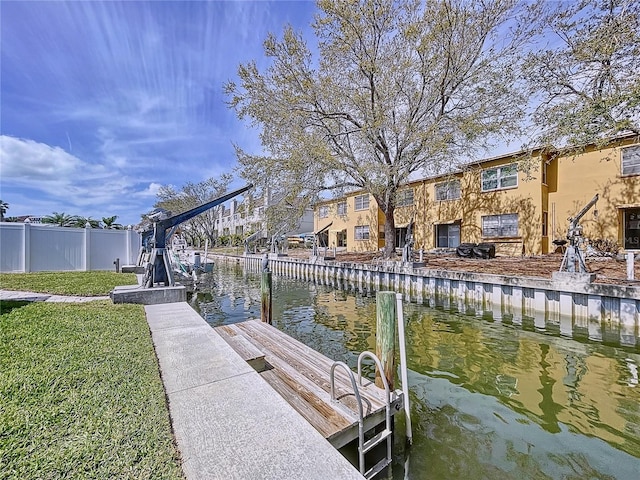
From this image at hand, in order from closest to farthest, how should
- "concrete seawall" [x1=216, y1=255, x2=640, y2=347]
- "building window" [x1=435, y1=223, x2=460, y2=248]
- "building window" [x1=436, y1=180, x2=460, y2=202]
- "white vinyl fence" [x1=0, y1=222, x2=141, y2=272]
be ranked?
A: 1. "concrete seawall" [x1=216, y1=255, x2=640, y2=347]
2. "white vinyl fence" [x1=0, y1=222, x2=141, y2=272]
3. "building window" [x1=436, y1=180, x2=460, y2=202]
4. "building window" [x1=435, y1=223, x2=460, y2=248]

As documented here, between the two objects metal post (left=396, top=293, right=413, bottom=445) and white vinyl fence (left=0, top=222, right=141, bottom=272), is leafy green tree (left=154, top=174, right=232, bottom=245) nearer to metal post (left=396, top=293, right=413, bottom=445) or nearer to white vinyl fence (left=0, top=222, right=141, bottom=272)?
white vinyl fence (left=0, top=222, right=141, bottom=272)

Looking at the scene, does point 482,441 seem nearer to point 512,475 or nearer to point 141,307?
point 512,475

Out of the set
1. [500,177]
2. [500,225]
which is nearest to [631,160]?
[500,177]

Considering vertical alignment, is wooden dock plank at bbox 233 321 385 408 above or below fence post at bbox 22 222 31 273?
below

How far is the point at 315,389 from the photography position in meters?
3.63

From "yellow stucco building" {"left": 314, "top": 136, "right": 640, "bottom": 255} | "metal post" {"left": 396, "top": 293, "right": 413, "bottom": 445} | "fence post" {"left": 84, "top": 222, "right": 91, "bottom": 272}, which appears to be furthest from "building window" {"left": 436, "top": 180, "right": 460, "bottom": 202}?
"fence post" {"left": 84, "top": 222, "right": 91, "bottom": 272}

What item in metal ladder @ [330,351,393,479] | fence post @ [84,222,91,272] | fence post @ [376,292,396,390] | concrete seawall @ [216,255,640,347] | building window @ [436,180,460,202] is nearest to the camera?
metal ladder @ [330,351,393,479]

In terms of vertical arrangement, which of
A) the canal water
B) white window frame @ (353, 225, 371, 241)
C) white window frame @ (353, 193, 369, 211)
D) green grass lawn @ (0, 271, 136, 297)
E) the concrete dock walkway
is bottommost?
the canal water

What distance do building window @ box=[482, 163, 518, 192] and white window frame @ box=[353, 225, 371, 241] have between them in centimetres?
1019

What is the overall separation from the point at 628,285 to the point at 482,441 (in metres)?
7.19

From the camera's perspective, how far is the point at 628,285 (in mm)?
7602

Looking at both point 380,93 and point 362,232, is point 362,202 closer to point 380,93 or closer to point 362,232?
point 362,232

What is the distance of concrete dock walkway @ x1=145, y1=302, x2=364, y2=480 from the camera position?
1992mm

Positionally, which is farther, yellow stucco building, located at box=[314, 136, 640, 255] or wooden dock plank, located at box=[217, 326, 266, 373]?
yellow stucco building, located at box=[314, 136, 640, 255]
